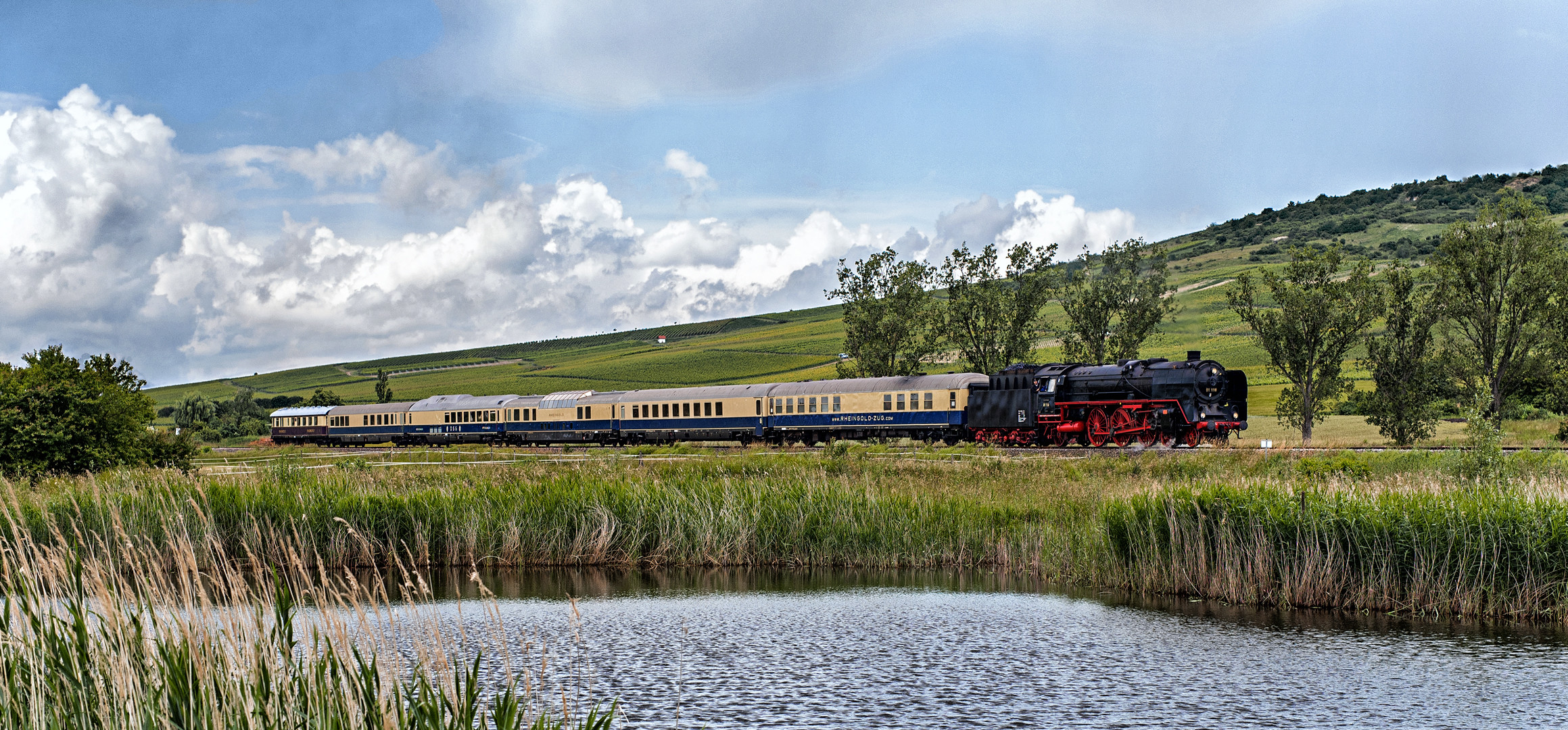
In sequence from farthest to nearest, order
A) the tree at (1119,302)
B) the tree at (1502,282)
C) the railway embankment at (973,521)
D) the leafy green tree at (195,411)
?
the leafy green tree at (195,411) → the tree at (1119,302) → the tree at (1502,282) → the railway embankment at (973,521)

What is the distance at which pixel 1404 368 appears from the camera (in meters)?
46.5

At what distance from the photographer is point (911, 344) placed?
214 ft

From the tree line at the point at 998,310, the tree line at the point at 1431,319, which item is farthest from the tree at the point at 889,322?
the tree line at the point at 1431,319

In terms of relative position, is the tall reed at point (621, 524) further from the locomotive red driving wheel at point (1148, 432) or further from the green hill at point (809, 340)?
the green hill at point (809, 340)

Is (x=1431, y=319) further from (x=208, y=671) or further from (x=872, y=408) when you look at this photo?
(x=208, y=671)

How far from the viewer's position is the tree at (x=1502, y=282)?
4472cm

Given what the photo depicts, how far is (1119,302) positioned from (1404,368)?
15.3m

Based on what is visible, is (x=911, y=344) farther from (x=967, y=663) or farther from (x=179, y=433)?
(x=967, y=663)

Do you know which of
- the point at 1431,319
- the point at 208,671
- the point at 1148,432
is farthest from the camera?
the point at 1431,319

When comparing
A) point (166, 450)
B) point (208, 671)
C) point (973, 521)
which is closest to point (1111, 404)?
point (973, 521)

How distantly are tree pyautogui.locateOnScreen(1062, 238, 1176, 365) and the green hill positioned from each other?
32210mm

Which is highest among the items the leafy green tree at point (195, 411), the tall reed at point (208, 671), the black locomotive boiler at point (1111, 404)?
the leafy green tree at point (195, 411)

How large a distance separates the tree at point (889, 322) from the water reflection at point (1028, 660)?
150 ft

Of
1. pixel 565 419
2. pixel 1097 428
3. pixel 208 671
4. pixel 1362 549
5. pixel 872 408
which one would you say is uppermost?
pixel 565 419
